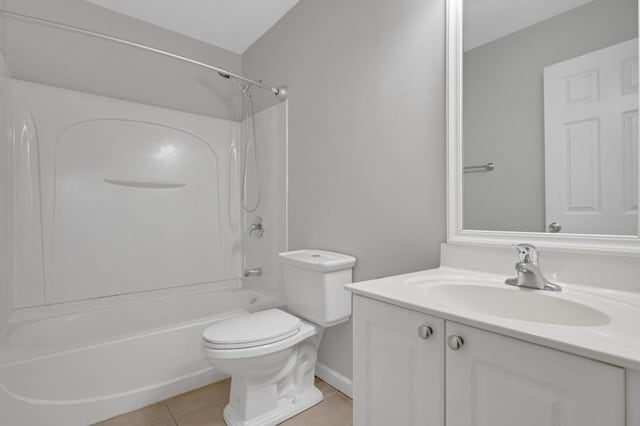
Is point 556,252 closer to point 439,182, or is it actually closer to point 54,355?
point 439,182

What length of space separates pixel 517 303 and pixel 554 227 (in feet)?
0.97

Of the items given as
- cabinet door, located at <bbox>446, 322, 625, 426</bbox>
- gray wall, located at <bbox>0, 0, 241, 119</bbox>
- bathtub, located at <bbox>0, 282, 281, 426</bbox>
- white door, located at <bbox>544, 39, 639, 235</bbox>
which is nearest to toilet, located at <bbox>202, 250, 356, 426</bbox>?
bathtub, located at <bbox>0, 282, 281, 426</bbox>

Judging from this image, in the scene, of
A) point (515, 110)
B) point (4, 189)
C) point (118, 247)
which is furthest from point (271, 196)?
point (515, 110)

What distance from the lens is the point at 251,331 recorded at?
1392mm

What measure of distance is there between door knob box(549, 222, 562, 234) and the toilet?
0.88m

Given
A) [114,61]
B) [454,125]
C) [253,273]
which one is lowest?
[253,273]

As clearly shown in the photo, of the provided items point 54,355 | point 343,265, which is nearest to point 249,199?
point 343,265

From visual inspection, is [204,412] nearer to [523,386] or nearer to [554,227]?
[523,386]

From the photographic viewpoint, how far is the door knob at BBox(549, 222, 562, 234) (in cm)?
99

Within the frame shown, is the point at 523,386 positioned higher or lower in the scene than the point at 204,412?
higher

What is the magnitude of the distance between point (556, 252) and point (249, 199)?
2.17 m

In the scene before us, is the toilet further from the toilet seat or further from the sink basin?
the sink basin

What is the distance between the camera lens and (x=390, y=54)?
4.84 feet

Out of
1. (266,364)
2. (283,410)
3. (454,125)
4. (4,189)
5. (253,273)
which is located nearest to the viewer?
(454,125)
